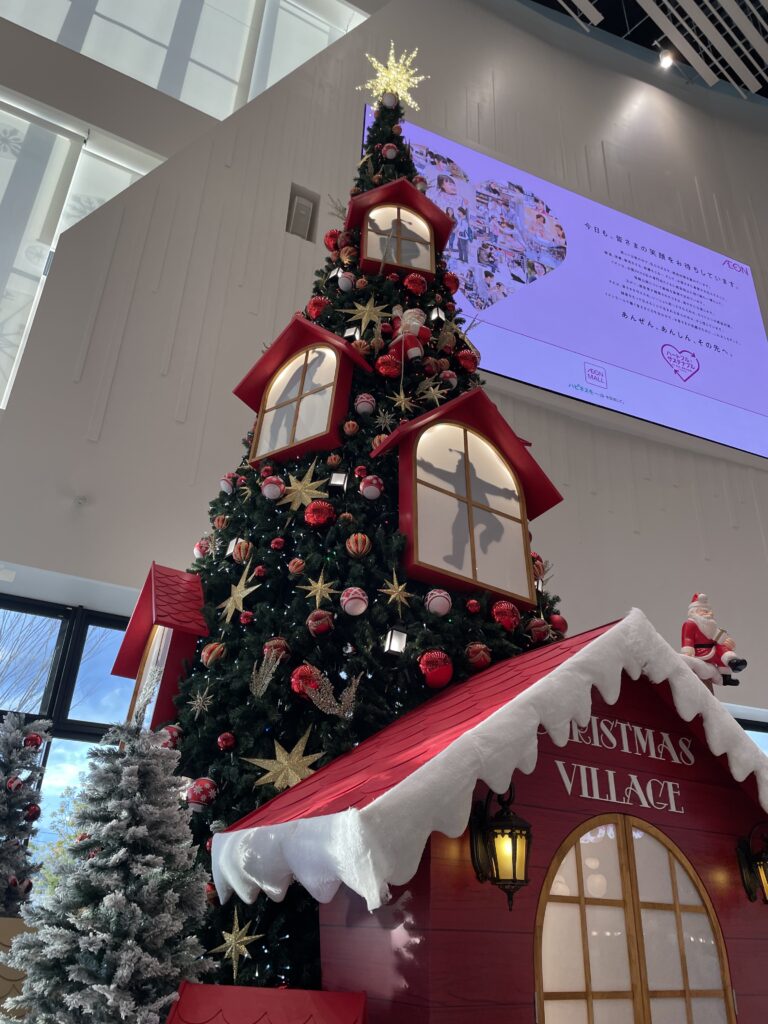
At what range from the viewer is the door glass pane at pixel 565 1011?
83.6 inches

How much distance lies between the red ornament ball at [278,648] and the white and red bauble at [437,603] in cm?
58

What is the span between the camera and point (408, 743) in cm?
239

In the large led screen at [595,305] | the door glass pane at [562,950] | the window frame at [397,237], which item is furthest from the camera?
the large led screen at [595,305]

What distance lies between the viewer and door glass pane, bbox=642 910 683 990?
2.29 m

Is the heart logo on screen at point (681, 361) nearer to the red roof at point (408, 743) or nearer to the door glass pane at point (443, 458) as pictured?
the door glass pane at point (443, 458)

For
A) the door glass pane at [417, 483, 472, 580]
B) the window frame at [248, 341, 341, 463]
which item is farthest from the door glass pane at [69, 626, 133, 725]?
the door glass pane at [417, 483, 472, 580]

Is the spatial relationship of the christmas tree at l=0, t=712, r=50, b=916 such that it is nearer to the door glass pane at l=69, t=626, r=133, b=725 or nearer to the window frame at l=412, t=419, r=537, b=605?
the door glass pane at l=69, t=626, r=133, b=725

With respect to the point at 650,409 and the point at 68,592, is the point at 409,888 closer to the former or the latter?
the point at 68,592

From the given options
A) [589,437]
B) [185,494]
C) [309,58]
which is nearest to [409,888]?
[185,494]

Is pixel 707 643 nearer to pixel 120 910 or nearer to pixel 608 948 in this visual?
pixel 608 948

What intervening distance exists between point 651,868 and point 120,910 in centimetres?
155

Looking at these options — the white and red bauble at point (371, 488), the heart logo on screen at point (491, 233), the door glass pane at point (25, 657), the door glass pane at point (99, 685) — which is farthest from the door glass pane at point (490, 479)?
the heart logo on screen at point (491, 233)

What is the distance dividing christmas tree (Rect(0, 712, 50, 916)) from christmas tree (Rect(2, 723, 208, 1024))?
1.53m

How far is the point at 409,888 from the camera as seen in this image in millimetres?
2141
